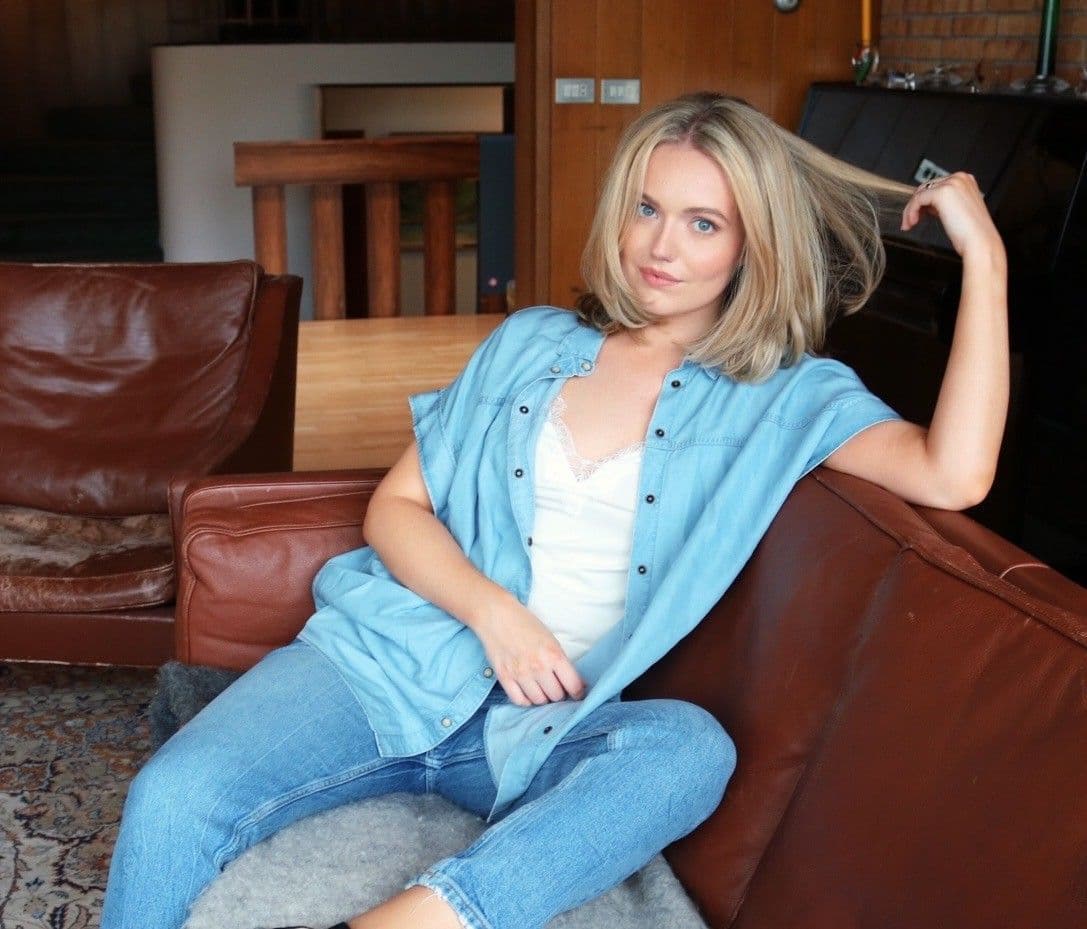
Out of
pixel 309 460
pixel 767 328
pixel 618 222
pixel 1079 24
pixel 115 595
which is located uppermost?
pixel 1079 24

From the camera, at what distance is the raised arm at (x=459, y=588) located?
1.60 meters

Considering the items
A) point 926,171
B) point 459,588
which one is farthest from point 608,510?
point 926,171

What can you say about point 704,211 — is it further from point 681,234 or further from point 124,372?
point 124,372

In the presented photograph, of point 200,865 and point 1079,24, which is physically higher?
point 1079,24

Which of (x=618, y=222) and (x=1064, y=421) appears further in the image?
(x=1064, y=421)

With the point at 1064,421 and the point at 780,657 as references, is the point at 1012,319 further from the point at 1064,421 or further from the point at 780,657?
A: the point at 780,657

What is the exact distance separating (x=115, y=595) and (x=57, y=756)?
13.3 inches

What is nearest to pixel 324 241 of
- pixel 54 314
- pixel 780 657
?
pixel 54 314

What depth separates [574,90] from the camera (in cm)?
426

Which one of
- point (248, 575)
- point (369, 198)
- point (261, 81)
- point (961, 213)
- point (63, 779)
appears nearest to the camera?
point (961, 213)

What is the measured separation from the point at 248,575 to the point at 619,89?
2738 millimetres

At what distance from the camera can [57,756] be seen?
2.55m

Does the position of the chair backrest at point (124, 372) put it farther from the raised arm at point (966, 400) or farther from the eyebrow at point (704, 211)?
the raised arm at point (966, 400)

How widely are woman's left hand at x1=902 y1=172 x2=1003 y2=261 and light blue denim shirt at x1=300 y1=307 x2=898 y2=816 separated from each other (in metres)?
0.21
